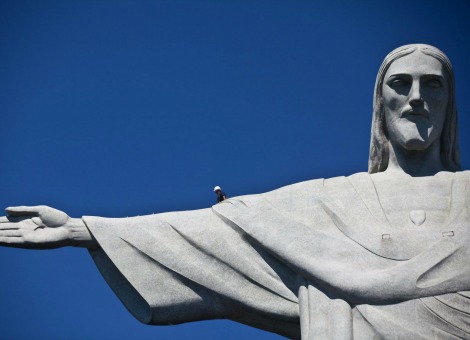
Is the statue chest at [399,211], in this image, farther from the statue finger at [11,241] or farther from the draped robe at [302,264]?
the statue finger at [11,241]

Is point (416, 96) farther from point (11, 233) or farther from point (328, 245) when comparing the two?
point (11, 233)

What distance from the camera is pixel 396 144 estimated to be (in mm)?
14938

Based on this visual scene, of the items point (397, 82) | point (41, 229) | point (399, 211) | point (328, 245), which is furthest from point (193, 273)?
point (397, 82)

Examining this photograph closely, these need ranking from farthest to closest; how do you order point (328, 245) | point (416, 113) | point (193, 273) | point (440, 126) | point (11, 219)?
1. point (440, 126)
2. point (416, 113)
3. point (11, 219)
4. point (193, 273)
5. point (328, 245)

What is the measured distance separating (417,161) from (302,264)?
234 centimetres

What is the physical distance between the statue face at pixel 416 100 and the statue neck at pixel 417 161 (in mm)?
123

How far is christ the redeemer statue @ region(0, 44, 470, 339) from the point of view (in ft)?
43.2

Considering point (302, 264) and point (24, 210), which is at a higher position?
point (24, 210)

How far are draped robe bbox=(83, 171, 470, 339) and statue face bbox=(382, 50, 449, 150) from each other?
672 mm

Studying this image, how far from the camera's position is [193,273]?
1394 cm

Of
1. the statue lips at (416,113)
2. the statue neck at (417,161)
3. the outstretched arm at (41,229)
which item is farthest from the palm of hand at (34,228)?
the statue lips at (416,113)

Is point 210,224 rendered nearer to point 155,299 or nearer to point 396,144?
point 155,299

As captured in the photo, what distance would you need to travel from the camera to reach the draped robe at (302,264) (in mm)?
13117

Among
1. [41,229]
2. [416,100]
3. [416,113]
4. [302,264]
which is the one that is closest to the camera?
[302,264]
